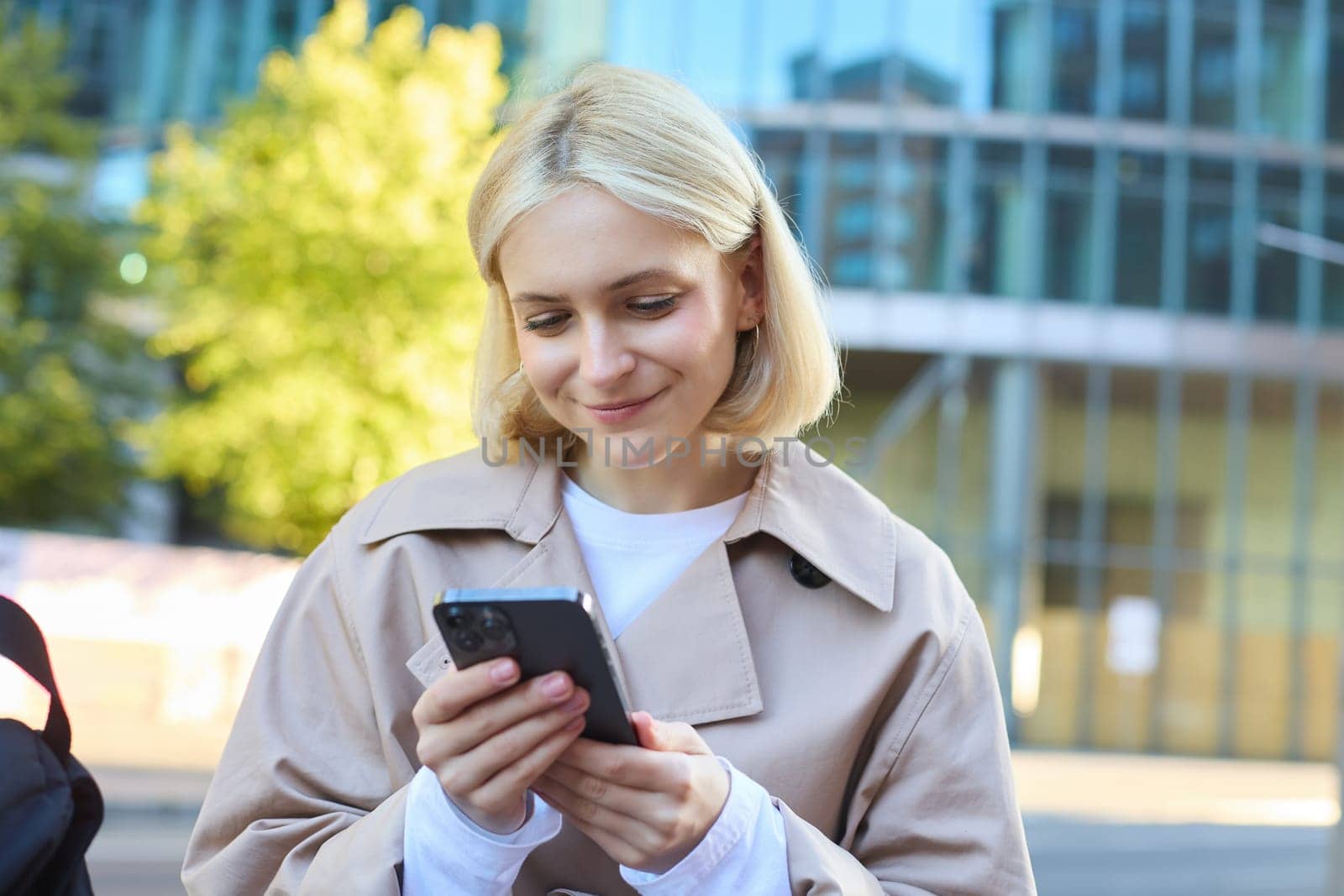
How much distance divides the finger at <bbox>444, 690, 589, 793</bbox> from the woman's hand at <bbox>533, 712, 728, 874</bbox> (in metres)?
0.06

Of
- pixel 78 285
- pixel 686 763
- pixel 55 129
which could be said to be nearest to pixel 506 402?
pixel 686 763

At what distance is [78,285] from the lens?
20844 mm

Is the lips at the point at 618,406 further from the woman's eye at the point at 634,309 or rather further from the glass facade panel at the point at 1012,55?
the glass facade panel at the point at 1012,55

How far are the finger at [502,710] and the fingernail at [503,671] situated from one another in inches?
1.2

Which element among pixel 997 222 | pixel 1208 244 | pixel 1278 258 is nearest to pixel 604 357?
pixel 997 222

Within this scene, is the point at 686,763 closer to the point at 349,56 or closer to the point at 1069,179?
the point at 349,56

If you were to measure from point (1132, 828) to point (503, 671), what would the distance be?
1532 centimetres

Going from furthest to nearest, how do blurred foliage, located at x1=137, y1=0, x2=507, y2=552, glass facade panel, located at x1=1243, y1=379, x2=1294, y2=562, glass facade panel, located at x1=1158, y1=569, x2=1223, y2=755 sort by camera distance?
1. glass facade panel, located at x1=1243, y1=379, x2=1294, y2=562
2. glass facade panel, located at x1=1158, y1=569, x2=1223, y2=755
3. blurred foliage, located at x1=137, y1=0, x2=507, y2=552

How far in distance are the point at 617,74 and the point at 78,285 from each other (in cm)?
2070

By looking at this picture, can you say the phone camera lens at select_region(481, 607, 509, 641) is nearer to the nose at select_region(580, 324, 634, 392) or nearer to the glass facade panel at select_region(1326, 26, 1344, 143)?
the nose at select_region(580, 324, 634, 392)

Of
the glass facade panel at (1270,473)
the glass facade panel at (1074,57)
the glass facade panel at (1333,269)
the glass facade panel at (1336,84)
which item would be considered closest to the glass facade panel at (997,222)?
the glass facade panel at (1074,57)

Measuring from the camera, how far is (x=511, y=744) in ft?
5.17

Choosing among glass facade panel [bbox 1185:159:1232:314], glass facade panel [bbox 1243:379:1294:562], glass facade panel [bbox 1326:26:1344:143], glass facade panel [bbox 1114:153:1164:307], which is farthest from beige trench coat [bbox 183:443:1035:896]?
glass facade panel [bbox 1326:26:1344:143]

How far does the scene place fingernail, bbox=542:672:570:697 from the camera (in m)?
1.52
